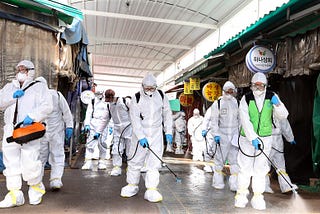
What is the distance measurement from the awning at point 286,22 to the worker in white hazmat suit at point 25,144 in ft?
13.7

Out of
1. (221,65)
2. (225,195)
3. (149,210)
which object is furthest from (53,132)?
(221,65)

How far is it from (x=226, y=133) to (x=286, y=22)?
2.38 m

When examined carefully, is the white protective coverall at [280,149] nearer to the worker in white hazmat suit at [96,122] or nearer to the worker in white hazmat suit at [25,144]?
the worker in white hazmat suit at [96,122]

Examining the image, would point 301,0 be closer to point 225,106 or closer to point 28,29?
point 225,106

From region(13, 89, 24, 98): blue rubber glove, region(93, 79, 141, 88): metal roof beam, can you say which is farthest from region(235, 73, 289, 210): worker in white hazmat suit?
region(93, 79, 141, 88): metal roof beam

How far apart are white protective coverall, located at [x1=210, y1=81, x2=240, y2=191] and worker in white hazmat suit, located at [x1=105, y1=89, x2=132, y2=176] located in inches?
81.7

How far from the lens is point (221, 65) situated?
10320 mm

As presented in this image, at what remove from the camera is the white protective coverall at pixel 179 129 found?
15.1 m

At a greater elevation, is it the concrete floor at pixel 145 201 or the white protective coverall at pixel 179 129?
the white protective coverall at pixel 179 129

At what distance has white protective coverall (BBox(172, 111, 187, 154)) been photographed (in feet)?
49.4

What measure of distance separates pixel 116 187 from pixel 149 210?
1691mm

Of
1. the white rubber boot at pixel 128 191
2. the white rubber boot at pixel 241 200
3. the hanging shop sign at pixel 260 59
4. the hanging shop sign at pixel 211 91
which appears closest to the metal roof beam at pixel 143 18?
the hanging shop sign at pixel 211 91

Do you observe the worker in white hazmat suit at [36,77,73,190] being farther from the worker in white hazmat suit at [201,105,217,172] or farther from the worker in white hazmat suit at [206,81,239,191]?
the worker in white hazmat suit at [201,105,217,172]

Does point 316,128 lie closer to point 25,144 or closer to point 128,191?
point 128,191
